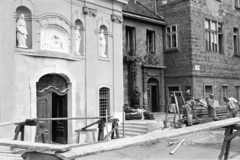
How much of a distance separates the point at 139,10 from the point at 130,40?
8.64 ft

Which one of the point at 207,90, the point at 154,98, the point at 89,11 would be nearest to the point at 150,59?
the point at 154,98

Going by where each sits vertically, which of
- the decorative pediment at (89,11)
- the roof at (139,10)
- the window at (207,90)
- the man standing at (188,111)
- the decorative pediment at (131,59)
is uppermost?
the roof at (139,10)

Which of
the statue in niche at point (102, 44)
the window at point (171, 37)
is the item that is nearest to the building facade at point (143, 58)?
the window at point (171, 37)

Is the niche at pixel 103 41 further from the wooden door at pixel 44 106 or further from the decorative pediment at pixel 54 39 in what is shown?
the wooden door at pixel 44 106

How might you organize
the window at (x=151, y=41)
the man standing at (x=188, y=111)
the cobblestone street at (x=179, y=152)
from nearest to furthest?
the cobblestone street at (x=179, y=152)
the man standing at (x=188, y=111)
the window at (x=151, y=41)

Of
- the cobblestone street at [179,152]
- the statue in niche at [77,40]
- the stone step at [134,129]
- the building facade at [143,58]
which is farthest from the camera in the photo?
the building facade at [143,58]

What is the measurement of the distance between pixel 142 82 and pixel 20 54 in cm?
1057

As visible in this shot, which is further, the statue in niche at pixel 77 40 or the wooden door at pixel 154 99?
the wooden door at pixel 154 99

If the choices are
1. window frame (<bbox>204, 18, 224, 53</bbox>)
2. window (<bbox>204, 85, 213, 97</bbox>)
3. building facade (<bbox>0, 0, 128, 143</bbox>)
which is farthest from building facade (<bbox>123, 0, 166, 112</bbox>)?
building facade (<bbox>0, 0, 128, 143</bbox>)

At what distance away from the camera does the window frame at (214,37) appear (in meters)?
20.7

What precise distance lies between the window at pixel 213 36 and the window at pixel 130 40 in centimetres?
595

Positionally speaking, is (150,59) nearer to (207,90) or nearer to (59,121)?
(207,90)

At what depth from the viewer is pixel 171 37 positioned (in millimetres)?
20516

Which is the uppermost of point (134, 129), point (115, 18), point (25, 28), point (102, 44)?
point (115, 18)
